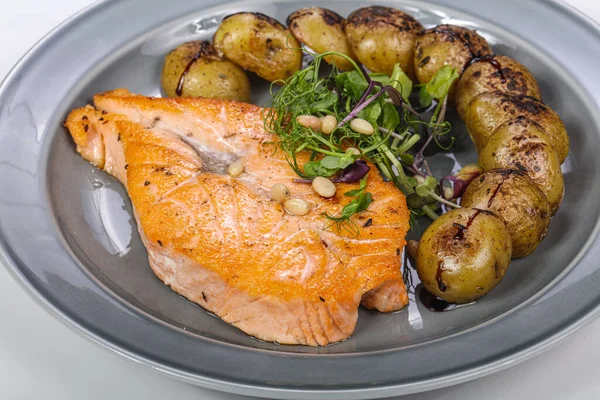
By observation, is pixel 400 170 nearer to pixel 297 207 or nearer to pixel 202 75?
pixel 297 207

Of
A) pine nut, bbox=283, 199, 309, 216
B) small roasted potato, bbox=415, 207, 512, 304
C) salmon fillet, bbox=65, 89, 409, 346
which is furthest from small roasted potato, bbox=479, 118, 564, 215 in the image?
pine nut, bbox=283, 199, 309, 216

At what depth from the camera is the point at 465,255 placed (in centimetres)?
246

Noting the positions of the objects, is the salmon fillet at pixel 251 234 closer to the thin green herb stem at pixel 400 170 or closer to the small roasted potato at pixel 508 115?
the thin green herb stem at pixel 400 170

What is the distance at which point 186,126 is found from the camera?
9.91ft

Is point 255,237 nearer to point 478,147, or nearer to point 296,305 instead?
point 296,305

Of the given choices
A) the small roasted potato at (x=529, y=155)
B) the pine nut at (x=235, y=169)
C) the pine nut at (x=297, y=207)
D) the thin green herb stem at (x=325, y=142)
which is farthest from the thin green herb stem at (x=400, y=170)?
the pine nut at (x=235, y=169)

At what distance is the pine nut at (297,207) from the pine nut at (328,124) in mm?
387

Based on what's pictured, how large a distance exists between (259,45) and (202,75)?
1.05 ft

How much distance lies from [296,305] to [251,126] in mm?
915

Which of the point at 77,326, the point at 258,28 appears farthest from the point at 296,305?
the point at 258,28

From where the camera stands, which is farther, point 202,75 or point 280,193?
point 202,75

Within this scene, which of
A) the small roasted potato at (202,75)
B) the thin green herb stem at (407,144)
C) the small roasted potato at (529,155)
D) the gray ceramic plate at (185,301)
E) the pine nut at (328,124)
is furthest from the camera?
the small roasted potato at (202,75)

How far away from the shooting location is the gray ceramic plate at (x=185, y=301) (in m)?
2.27

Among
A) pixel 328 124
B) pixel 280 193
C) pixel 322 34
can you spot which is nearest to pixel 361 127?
pixel 328 124
